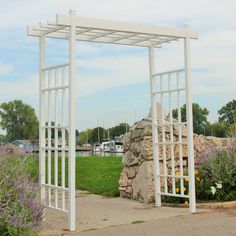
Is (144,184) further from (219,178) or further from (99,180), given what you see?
(99,180)

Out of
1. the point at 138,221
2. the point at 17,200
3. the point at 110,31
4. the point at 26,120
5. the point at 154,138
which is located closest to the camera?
the point at 17,200

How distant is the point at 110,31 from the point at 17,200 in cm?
299

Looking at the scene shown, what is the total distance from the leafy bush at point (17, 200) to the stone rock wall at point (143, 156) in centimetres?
305

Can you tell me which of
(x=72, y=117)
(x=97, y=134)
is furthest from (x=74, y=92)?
(x=97, y=134)

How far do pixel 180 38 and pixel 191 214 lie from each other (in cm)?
285

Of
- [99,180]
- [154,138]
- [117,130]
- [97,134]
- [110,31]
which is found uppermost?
[117,130]

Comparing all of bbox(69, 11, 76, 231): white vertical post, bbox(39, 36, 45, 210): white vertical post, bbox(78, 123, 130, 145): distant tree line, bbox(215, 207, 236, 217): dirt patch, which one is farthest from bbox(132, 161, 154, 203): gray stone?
bbox(78, 123, 130, 145): distant tree line

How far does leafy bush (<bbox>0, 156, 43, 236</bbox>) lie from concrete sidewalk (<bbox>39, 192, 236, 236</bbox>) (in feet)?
1.81

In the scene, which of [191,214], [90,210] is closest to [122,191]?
[90,210]

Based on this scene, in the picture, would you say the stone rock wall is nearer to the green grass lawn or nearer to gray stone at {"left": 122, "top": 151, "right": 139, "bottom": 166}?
gray stone at {"left": 122, "top": 151, "right": 139, "bottom": 166}

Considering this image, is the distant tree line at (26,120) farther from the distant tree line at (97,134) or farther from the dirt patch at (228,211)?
the dirt patch at (228,211)

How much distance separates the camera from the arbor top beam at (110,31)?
279 inches

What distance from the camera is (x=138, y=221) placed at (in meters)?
7.28

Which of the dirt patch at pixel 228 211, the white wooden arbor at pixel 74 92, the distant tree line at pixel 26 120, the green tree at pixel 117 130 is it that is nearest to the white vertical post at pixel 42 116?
the white wooden arbor at pixel 74 92
